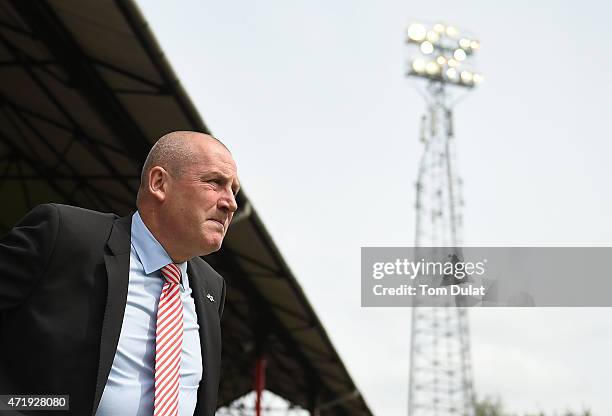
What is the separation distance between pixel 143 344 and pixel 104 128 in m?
7.35

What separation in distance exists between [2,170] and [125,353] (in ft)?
32.4

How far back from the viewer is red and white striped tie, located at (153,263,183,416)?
6.98 ft

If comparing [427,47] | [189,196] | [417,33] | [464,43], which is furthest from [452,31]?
[189,196]

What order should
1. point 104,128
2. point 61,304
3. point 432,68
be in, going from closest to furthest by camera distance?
point 61,304
point 104,128
point 432,68

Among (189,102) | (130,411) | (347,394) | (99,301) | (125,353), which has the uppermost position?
(189,102)

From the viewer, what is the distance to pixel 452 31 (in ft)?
92.2

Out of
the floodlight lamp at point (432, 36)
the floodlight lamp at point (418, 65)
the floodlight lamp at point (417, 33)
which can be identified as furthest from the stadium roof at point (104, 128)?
the floodlight lamp at point (432, 36)

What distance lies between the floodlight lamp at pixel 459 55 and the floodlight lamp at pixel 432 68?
98 cm

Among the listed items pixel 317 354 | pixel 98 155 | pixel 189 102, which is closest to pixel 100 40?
pixel 189 102

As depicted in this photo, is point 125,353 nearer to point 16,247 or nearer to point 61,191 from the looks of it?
point 16,247

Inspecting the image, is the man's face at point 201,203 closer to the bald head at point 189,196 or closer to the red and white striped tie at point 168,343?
the bald head at point 189,196

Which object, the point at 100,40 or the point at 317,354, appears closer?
the point at 100,40

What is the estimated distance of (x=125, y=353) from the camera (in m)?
2.14

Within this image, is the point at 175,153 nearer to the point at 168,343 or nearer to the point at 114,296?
the point at 114,296
